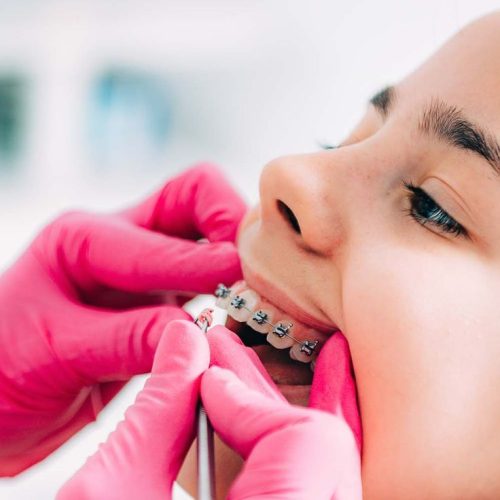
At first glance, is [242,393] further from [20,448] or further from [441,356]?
[20,448]

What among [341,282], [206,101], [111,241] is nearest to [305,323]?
[341,282]

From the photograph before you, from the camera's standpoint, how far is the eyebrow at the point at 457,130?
0.67 metres

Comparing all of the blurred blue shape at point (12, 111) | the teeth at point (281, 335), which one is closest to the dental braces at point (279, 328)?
the teeth at point (281, 335)

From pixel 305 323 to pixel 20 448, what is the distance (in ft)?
1.51

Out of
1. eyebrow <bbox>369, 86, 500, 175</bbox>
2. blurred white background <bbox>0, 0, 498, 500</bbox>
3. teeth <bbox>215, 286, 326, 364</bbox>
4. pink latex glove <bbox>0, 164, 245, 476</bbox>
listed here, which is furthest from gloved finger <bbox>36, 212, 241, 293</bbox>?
blurred white background <bbox>0, 0, 498, 500</bbox>

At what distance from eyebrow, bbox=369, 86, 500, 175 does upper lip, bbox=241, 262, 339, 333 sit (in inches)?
9.1

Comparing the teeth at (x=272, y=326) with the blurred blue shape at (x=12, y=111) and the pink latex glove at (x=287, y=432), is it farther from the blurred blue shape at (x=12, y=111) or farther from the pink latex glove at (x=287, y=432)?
the blurred blue shape at (x=12, y=111)

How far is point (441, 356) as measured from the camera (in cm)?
66

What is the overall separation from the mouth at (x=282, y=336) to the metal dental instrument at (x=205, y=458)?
15 centimetres

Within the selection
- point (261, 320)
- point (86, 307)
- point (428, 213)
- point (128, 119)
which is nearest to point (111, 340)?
point (86, 307)

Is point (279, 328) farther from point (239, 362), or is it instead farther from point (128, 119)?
point (128, 119)

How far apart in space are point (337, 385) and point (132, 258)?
35 cm

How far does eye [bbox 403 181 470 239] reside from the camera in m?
0.71

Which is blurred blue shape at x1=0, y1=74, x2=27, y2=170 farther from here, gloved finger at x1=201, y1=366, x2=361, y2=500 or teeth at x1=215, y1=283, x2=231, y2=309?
gloved finger at x1=201, y1=366, x2=361, y2=500
